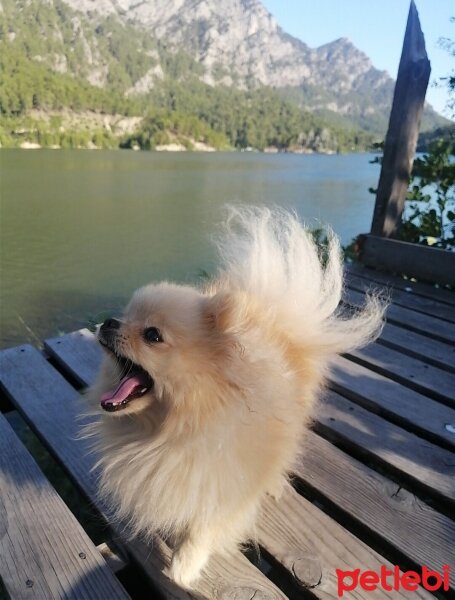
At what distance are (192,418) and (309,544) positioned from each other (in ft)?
2.01

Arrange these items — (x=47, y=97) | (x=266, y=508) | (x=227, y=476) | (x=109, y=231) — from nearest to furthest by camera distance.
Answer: (x=227, y=476), (x=266, y=508), (x=109, y=231), (x=47, y=97)

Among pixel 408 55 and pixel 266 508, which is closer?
pixel 266 508

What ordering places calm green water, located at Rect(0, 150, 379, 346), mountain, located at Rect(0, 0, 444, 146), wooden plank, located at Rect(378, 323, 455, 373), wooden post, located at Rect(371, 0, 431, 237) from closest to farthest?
wooden plank, located at Rect(378, 323, 455, 373)
wooden post, located at Rect(371, 0, 431, 237)
calm green water, located at Rect(0, 150, 379, 346)
mountain, located at Rect(0, 0, 444, 146)

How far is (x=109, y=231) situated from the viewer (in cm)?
1195

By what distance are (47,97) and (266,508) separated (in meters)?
75.5

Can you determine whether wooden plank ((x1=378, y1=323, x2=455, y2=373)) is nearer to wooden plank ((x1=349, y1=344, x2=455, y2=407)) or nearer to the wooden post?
wooden plank ((x1=349, y1=344, x2=455, y2=407))

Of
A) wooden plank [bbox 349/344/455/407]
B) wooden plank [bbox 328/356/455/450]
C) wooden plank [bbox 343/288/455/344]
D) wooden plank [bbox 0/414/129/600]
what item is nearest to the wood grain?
wooden plank [bbox 343/288/455/344]

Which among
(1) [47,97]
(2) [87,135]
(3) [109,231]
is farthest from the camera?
(1) [47,97]

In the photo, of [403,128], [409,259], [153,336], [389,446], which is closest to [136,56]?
[403,128]

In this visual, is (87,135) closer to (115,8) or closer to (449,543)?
(449,543)

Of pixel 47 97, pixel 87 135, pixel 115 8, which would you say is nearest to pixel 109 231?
pixel 87 135

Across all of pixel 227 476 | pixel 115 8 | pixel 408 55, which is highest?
pixel 115 8

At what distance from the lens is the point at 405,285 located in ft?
12.1

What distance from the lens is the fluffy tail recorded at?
1.79 meters
